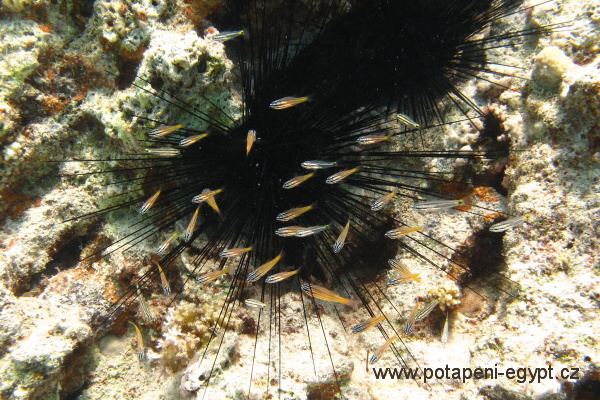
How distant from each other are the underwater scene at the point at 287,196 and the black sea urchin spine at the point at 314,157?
1.3 inches

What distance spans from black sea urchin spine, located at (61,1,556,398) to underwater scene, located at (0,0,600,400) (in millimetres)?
34

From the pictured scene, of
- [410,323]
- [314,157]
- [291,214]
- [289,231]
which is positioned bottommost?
[410,323]

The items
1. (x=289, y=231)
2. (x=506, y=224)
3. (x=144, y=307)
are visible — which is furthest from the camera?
(x=144, y=307)

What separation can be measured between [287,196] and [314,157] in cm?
59

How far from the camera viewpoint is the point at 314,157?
397 cm

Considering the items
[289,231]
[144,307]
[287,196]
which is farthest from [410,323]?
[144,307]

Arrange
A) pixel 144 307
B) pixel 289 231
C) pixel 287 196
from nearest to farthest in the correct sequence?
pixel 289 231 → pixel 287 196 → pixel 144 307

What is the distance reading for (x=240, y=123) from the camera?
4023 mm

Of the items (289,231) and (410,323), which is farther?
(410,323)

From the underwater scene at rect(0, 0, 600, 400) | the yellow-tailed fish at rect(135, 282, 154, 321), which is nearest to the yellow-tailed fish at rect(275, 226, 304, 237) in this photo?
the underwater scene at rect(0, 0, 600, 400)

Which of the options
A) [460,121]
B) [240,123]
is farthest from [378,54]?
[240,123]

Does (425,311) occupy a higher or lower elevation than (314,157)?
lower

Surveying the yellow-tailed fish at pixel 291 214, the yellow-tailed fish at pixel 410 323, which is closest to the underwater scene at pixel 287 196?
the yellow-tailed fish at pixel 410 323

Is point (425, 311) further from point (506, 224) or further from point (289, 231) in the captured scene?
point (289, 231)
